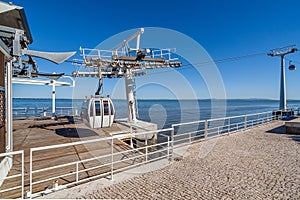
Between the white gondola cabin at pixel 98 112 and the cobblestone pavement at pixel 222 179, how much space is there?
3145mm

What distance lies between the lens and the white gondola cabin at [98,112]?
6.22m

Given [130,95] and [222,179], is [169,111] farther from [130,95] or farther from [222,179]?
[222,179]

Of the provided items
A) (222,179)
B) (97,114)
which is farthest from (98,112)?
(222,179)

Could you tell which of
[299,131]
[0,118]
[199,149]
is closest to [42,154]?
[0,118]

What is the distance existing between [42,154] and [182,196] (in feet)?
15.3

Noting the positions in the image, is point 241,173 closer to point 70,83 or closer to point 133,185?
point 133,185

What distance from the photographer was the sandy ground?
3.15 meters

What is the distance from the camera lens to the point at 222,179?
3.76 m

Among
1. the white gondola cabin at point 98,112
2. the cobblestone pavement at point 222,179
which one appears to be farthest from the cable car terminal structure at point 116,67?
the cobblestone pavement at point 222,179

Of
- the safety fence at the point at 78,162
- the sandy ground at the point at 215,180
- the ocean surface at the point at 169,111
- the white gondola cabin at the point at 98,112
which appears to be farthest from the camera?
the ocean surface at the point at 169,111

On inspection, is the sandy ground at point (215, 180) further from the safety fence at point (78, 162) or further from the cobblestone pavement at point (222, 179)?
the safety fence at point (78, 162)

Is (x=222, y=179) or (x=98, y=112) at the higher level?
(x=98, y=112)

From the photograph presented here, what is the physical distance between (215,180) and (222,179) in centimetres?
19

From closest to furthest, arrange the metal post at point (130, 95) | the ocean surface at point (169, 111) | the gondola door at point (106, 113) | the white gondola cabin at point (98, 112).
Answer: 1. the white gondola cabin at point (98, 112)
2. the gondola door at point (106, 113)
3. the metal post at point (130, 95)
4. the ocean surface at point (169, 111)
